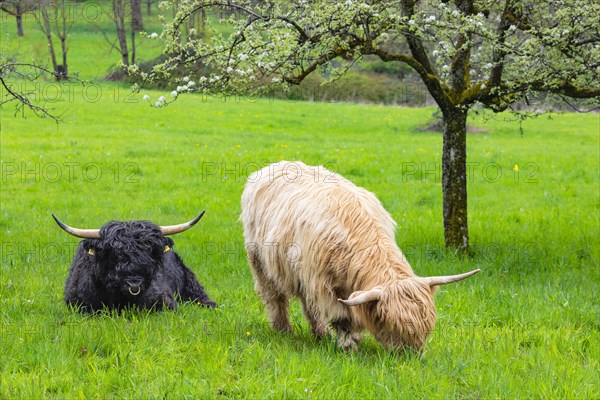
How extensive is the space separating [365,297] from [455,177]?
16.7 ft

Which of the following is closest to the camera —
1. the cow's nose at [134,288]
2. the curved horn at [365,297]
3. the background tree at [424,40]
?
the curved horn at [365,297]

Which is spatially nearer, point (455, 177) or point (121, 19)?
point (455, 177)

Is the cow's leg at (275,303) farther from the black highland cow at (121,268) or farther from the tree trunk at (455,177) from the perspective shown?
the tree trunk at (455,177)

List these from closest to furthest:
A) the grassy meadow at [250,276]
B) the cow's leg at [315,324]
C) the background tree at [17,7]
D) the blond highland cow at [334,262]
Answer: the grassy meadow at [250,276] < the blond highland cow at [334,262] < the cow's leg at [315,324] < the background tree at [17,7]

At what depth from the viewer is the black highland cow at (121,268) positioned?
6543mm

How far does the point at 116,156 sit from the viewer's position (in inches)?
729

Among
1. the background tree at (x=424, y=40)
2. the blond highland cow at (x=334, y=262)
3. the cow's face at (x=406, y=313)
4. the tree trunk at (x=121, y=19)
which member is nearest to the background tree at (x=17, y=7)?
the background tree at (x=424, y=40)

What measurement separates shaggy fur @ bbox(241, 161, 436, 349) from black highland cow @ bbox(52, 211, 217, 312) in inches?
31.7

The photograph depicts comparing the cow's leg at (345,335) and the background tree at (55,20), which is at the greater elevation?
the background tree at (55,20)

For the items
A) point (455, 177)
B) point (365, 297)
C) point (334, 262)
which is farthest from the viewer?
point (455, 177)

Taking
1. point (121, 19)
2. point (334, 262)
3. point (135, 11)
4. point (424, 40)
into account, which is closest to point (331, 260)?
point (334, 262)

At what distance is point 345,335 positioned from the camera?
225 inches

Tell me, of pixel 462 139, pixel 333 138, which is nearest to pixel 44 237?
pixel 462 139

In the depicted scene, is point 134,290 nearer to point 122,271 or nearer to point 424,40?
point 122,271
